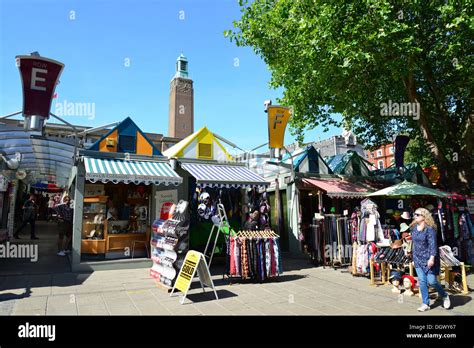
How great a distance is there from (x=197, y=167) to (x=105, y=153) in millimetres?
2933

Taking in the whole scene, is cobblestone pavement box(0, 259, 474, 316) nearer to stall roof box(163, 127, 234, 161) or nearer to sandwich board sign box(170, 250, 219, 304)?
sandwich board sign box(170, 250, 219, 304)

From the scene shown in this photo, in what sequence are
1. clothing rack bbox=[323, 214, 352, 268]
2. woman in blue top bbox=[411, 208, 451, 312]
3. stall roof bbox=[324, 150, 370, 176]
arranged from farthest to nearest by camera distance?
stall roof bbox=[324, 150, 370, 176] < clothing rack bbox=[323, 214, 352, 268] < woman in blue top bbox=[411, 208, 451, 312]

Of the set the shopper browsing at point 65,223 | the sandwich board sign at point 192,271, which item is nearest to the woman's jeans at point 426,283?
the sandwich board sign at point 192,271

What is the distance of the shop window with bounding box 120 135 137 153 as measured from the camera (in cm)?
1075

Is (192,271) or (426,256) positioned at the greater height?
(426,256)

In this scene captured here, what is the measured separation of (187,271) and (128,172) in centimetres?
413

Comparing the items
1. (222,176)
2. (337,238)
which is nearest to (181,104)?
(222,176)

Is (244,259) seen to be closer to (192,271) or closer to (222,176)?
(192,271)

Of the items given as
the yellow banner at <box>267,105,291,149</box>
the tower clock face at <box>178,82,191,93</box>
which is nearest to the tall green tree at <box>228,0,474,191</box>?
the yellow banner at <box>267,105,291,149</box>

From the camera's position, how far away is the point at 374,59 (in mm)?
9492

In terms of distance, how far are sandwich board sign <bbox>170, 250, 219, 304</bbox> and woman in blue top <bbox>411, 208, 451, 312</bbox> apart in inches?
149

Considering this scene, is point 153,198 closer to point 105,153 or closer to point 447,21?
point 105,153
